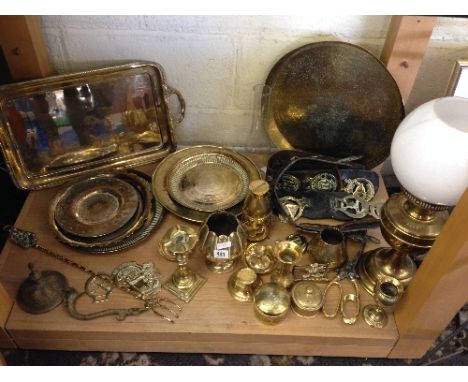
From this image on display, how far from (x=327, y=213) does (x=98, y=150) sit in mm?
658

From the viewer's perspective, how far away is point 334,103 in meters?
1.16

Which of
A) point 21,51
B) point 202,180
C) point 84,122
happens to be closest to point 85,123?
point 84,122

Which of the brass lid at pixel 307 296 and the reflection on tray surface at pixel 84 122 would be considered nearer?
the brass lid at pixel 307 296

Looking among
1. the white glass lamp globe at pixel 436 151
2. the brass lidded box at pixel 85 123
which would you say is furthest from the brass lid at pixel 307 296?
the brass lidded box at pixel 85 123

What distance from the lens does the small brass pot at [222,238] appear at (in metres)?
0.96

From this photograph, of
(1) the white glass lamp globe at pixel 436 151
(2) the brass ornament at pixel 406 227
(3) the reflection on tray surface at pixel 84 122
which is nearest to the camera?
(1) the white glass lamp globe at pixel 436 151

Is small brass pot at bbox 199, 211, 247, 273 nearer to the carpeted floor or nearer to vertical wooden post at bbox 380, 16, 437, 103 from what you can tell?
the carpeted floor

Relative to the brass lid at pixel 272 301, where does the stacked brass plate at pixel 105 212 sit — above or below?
above

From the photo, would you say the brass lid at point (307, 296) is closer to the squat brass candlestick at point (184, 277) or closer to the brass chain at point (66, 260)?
the squat brass candlestick at point (184, 277)

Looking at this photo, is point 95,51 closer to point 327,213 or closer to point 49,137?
point 49,137

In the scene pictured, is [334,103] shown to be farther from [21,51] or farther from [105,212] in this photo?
[21,51]

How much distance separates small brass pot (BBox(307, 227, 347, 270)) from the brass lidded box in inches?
20.2

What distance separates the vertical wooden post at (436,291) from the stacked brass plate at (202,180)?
46 cm

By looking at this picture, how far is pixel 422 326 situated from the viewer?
926 mm
